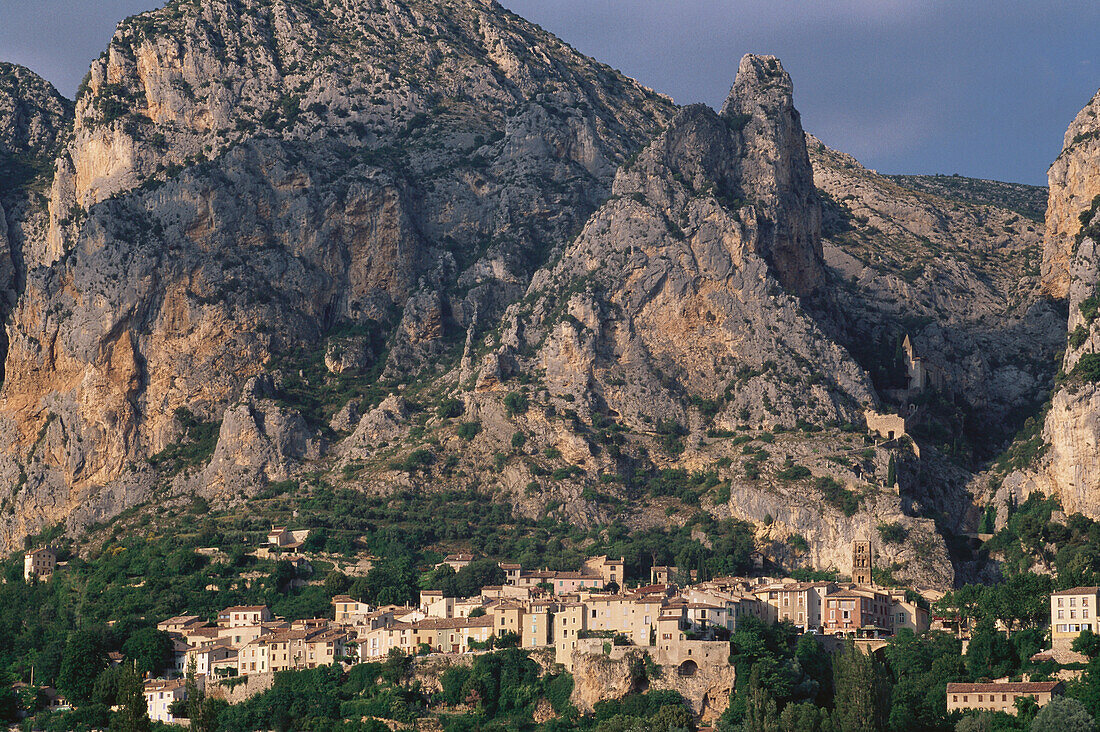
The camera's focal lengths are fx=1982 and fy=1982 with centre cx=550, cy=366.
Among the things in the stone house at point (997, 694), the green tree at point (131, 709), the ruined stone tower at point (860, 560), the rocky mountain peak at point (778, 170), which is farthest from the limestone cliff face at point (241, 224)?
the stone house at point (997, 694)

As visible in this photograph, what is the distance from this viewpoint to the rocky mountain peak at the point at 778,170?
167000mm

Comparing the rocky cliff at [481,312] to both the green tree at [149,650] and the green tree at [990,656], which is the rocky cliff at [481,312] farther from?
the green tree at [149,650]

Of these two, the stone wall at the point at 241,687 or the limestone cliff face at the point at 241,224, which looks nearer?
the stone wall at the point at 241,687

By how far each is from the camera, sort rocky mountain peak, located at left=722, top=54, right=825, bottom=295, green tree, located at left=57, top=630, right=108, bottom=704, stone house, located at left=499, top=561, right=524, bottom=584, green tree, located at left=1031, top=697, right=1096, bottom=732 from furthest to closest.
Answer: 1. rocky mountain peak, located at left=722, top=54, right=825, bottom=295
2. stone house, located at left=499, top=561, right=524, bottom=584
3. green tree, located at left=57, top=630, right=108, bottom=704
4. green tree, located at left=1031, top=697, right=1096, bottom=732

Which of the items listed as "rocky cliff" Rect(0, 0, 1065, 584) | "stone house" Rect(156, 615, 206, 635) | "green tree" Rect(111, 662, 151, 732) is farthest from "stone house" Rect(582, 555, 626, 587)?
"green tree" Rect(111, 662, 151, 732)

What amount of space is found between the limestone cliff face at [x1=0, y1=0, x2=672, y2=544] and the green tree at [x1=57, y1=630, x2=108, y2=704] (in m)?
36.9

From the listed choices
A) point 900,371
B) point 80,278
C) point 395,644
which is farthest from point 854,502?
point 80,278

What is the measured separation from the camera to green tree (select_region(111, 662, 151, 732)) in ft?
317

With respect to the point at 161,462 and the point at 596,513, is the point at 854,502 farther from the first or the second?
the point at 161,462

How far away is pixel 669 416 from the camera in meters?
157

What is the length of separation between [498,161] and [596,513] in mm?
51170

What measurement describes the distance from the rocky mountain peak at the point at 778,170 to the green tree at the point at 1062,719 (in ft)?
234

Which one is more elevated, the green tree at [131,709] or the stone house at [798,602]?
the stone house at [798,602]

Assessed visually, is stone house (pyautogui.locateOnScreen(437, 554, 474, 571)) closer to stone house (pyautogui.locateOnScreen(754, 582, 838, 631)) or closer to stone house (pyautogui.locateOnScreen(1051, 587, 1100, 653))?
stone house (pyautogui.locateOnScreen(754, 582, 838, 631))
